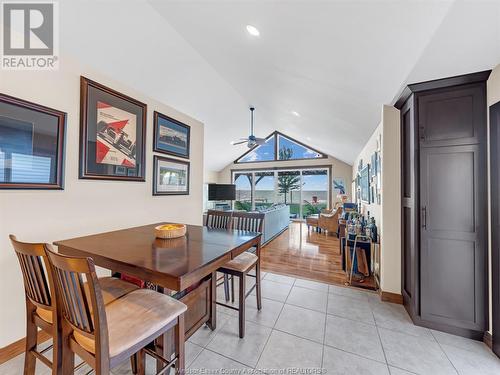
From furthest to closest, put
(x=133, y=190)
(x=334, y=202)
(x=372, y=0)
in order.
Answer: (x=334, y=202) → (x=133, y=190) → (x=372, y=0)

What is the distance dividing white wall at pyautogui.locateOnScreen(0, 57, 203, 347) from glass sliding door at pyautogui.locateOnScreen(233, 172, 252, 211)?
21.9 ft

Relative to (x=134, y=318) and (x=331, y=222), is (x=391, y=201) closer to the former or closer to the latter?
(x=134, y=318)

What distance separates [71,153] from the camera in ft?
6.13

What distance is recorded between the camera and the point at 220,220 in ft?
9.55

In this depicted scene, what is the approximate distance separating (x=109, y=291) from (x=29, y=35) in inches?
82.6

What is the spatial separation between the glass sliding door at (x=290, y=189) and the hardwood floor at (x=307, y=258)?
285cm

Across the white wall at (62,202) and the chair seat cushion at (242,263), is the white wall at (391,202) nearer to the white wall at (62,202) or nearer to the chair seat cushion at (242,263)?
the chair seat cushion at (242,263)

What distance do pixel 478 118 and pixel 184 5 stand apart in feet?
8.89

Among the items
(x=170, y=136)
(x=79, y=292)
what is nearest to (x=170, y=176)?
(x=170, y=136)

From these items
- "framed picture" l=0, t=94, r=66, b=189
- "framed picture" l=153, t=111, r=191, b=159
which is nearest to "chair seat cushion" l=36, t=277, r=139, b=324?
"framed picture" l=0, t=94, r=66, b=189

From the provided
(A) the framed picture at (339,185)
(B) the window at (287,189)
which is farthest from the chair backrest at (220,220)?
(A) the framed picture at (339,185)

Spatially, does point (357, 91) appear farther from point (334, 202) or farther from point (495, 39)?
point (334, 202)

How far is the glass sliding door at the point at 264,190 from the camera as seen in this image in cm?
878

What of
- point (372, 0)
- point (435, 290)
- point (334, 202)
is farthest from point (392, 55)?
point (334, 202)
